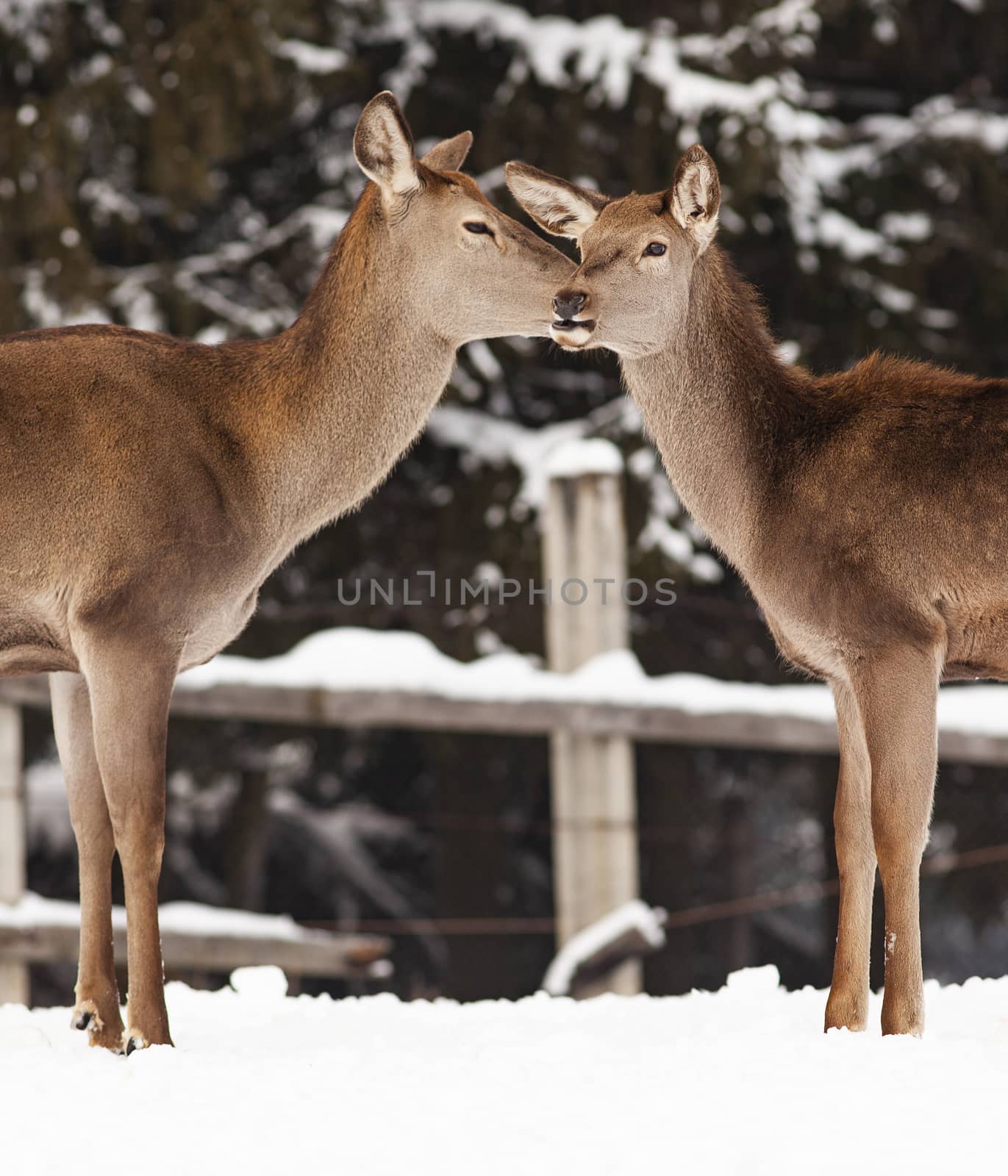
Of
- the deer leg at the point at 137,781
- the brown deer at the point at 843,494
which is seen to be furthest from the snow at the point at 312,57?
the deer leg at the point at 137,781

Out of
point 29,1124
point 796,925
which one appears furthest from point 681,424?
point 796,925

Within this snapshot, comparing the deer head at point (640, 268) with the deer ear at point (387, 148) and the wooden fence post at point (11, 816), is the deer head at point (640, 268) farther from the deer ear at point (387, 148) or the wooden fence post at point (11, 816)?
the wooden fence post at point (11, 816)

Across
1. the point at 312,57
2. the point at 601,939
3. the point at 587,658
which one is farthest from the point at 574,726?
the point at 312,57

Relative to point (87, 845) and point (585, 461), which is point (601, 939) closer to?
point (585, 461)

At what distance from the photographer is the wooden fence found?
24.0 ft

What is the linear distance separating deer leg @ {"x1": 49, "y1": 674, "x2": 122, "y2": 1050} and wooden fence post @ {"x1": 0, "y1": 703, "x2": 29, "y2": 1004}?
5.95 feet

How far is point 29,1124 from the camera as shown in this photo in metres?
3.91

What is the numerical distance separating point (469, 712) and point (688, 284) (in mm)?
2482

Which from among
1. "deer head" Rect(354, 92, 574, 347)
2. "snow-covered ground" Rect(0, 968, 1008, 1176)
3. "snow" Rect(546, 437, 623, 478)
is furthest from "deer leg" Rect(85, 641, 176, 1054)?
"snow" Rect(546, 437, 623, 478)

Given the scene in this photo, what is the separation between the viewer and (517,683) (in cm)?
747

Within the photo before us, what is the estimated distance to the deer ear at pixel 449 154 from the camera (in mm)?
6043

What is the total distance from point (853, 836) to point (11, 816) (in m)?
3.65

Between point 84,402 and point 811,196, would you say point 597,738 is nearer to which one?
point 84,402

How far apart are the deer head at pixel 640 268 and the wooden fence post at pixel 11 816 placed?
3265 mm
